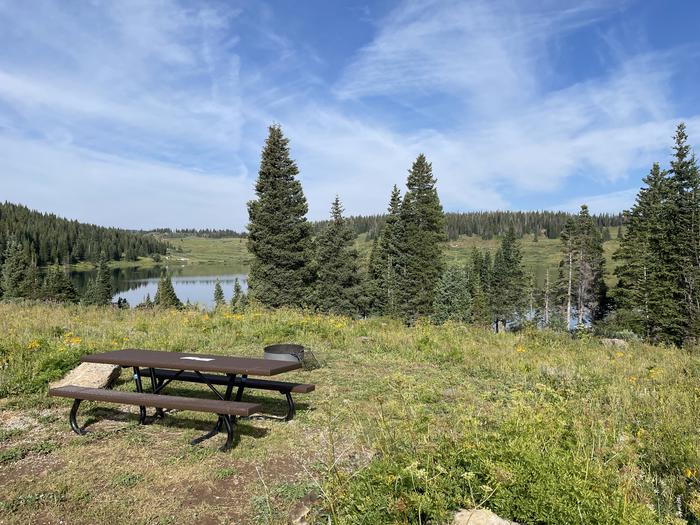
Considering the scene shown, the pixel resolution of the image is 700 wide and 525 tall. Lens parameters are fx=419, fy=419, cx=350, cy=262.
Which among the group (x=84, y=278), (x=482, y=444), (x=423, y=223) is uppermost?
(x=423, y=223)

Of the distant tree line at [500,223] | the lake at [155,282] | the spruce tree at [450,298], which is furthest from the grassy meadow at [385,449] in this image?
the distant tree line at [500,223]

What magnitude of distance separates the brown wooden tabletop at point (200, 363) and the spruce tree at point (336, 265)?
29543 millimetres

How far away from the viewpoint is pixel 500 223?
178m

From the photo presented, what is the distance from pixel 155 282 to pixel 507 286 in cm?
10079

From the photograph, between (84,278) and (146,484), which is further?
(84,278)

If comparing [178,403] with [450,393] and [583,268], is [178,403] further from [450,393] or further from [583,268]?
[583,268]

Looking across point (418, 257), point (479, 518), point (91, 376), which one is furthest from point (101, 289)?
point (479, 518)

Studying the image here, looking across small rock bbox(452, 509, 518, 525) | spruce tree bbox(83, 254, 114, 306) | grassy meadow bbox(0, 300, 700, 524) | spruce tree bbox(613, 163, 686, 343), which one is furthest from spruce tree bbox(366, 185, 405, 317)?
spruce tree bbox(83, 254, 114, 306)

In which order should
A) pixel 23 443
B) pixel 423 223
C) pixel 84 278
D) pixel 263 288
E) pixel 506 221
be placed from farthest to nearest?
pixel 506 221 → pixel 84 278 → pixel 423 223 → pixel 263 288 → pixel 23 443

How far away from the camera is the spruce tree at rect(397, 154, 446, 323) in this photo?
110ft

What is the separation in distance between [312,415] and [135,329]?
7142 millimetres

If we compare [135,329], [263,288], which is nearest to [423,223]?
[263,288]

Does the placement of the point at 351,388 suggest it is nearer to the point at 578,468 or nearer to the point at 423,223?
the point at 578,468

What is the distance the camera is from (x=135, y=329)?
1073cm
